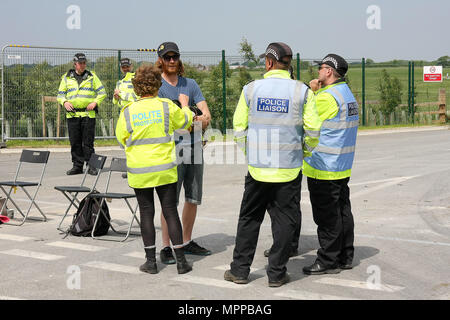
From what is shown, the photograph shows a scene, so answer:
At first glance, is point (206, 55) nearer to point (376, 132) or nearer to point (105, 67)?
point (105, 67)

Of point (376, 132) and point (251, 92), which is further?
point (376, 132)

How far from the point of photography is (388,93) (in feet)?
99.2

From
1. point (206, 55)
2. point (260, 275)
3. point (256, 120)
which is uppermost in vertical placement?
point (206, 55)

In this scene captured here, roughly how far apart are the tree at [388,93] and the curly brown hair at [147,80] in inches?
939

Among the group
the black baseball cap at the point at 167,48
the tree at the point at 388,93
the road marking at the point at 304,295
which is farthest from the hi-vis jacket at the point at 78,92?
the tree at the point at 388,93

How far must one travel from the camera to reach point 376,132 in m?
26.0

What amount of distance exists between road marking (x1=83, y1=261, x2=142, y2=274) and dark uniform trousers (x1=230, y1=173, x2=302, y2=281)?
106 centimetres

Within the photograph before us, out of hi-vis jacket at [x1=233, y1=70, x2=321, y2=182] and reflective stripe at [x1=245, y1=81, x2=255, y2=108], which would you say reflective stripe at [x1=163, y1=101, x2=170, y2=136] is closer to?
hi-vis jacket at [x1=233, y1=70, x2=321, y2=182]

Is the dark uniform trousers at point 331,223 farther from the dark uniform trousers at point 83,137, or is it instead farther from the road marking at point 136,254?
the dark uniform trousers at point 83,137

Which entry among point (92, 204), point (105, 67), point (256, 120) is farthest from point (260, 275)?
point (105, 67)

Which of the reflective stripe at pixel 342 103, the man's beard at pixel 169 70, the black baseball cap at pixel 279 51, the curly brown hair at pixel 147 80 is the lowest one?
the reflective stripe at pixel 342 103

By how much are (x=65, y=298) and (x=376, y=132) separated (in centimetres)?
2114

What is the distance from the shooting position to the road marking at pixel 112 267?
23.2ft

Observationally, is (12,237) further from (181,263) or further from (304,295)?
(304,295)
